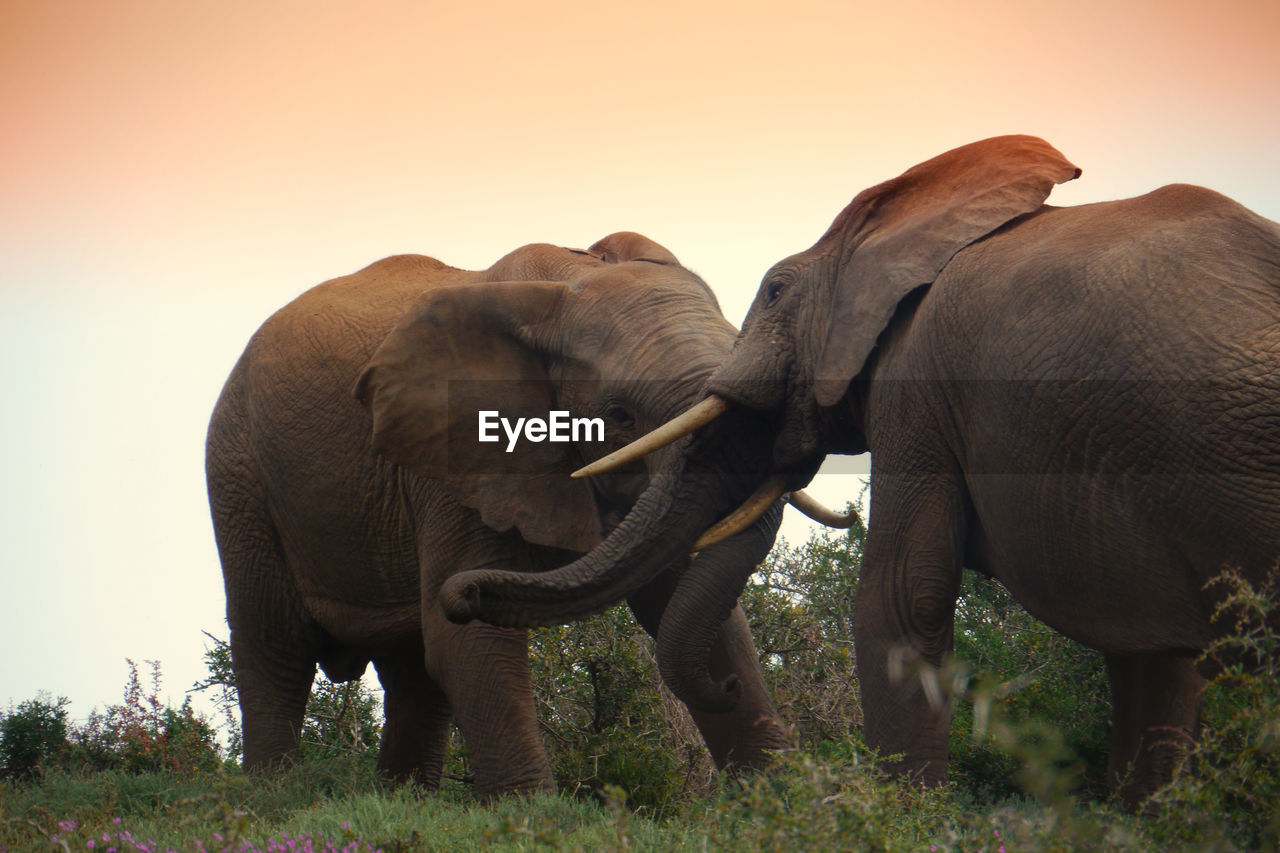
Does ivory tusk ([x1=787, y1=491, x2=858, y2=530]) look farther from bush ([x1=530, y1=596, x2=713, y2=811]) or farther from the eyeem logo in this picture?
bush ([x1=530, y1=596, x2=713, y2=811])

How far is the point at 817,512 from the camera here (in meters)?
6.88

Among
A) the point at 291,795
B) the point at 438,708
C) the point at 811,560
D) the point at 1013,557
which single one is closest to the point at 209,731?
the point at 438,708

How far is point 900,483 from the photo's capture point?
498cm

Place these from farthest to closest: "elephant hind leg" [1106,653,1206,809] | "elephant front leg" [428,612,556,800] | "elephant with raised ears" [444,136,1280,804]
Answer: "elephant front leg" [428,612,556,800] → "elephant hind leg" [1106,653,1206,809] → "elephant with raised ears" [444,136,1280,804]

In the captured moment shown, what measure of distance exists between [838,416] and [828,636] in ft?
15.8

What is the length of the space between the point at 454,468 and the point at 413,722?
80.1 inches

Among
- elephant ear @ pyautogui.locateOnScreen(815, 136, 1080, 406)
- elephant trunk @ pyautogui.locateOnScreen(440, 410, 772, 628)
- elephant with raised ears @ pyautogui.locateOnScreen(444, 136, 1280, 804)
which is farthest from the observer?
elephant trunk @ pyautogui.locateOnScreen(440, 410, 772, 628)

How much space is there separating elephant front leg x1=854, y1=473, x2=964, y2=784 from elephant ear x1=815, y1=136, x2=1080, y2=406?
1.60 feet

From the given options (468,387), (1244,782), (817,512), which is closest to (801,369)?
(817,512)

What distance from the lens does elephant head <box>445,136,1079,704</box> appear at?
16.8 feet

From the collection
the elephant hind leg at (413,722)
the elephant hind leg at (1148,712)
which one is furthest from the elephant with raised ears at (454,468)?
the elephant hind leg at (1148,712)

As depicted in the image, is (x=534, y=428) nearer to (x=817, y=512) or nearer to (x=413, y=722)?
(x=817, y=512)

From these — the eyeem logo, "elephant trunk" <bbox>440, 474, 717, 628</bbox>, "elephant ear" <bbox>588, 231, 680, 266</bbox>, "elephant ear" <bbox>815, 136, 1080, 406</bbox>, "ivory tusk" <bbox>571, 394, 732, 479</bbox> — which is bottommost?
"elephant trunk" <bbox>440, 474, 717, 628</bbox>

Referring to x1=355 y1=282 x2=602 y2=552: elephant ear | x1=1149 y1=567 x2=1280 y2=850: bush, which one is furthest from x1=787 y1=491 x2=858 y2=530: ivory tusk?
x1=1149 y1=567 x2=1280 y2=850: bush
